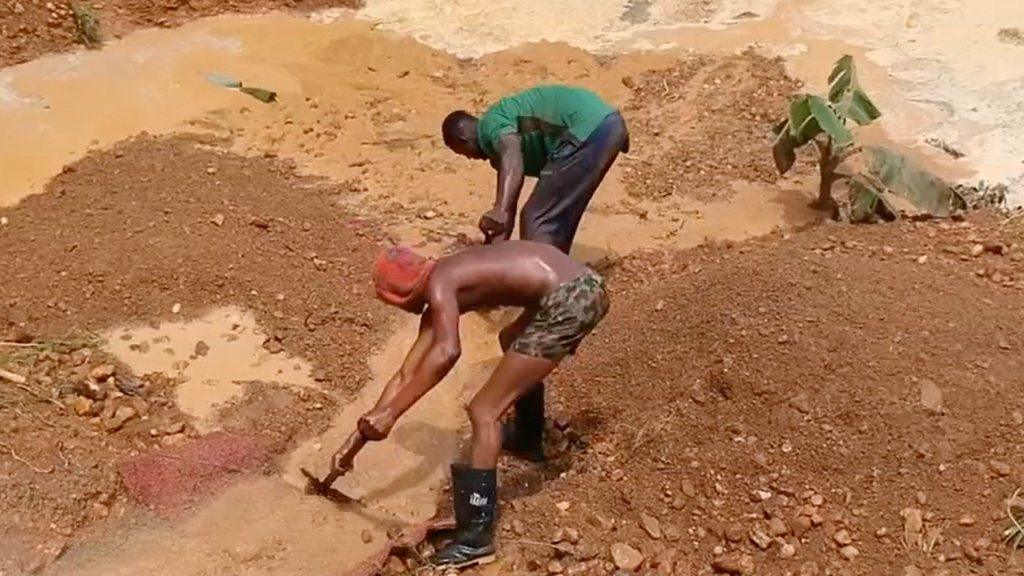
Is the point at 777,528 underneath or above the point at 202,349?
above

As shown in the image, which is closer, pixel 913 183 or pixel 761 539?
pixel 761 539

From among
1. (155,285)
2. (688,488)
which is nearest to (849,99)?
(688,488)

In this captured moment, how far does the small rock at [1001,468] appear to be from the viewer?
11.6ft

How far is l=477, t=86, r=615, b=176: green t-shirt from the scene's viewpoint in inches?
178

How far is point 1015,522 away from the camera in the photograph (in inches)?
134

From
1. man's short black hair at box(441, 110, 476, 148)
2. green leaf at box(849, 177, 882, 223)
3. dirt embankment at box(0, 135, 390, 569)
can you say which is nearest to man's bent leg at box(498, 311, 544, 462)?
dirt embankment at box(0, 135, 390, 569)

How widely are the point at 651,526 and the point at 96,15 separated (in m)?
5.38

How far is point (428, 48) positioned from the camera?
7438 millimetres

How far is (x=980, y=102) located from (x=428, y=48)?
308 centimetres

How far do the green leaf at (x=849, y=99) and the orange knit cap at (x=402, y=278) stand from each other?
2548mm

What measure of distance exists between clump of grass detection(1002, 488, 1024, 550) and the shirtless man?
1236mm

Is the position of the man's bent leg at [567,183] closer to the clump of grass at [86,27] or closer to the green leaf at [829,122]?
the green leaf at [829,122]

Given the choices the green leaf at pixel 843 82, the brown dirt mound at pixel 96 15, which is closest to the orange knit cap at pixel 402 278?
the green leaf at pixel 843 82

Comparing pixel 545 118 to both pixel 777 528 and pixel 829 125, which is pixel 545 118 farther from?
pixel 777 528
